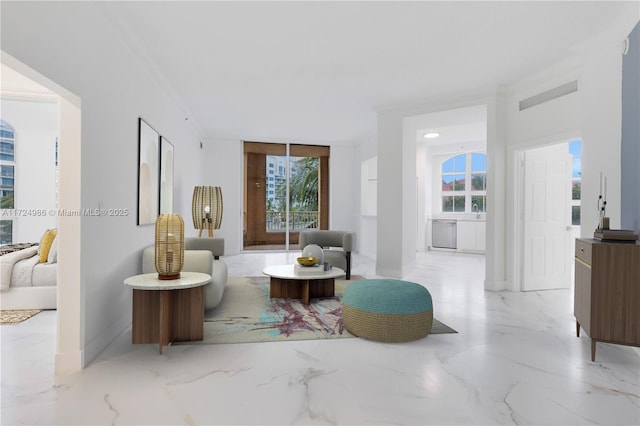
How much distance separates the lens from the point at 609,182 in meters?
3.47

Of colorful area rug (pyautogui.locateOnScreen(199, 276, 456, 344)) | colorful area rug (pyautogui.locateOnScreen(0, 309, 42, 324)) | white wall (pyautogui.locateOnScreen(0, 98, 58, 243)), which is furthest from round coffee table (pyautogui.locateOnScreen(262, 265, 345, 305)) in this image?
white wall (pyautogui.locateOnScreen(0, 98, 58, 243))

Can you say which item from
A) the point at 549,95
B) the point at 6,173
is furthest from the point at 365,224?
the point at 6,173

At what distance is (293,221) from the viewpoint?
9461mm

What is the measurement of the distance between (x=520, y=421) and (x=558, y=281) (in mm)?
4125

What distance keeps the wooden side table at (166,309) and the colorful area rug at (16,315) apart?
1.64 m

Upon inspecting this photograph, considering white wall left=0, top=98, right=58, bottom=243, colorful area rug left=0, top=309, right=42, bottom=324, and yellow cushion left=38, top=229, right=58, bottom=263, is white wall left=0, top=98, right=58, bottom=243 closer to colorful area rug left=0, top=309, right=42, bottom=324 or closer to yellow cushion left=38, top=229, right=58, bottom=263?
yellow cushion left=38, top=229, right=58, bottom=263

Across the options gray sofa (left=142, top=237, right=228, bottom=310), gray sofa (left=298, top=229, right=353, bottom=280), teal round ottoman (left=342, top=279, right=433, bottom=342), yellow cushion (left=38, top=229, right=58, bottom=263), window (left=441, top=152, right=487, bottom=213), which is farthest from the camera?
window (left=441, top=152, right=487, bottom=213)

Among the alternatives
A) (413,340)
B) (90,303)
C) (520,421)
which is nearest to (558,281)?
(413,340)

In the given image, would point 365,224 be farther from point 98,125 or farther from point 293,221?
point 98,125

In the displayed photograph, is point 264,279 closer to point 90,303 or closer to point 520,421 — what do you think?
point 90,303

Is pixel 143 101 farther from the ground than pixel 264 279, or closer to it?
farther from the ground

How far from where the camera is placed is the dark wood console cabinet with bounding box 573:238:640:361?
2.68 m

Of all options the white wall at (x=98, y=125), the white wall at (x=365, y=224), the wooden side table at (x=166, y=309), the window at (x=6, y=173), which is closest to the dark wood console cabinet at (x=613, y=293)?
the wooden side table at (x=166, y=309)

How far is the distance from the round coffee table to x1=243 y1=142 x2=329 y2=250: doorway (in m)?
4.65
